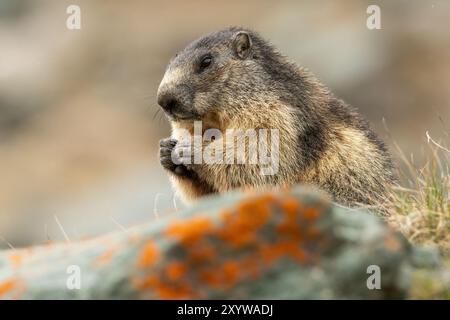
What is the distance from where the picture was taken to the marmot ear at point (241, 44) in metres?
11.0

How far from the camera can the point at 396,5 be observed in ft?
132

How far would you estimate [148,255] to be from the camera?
6.30 meters

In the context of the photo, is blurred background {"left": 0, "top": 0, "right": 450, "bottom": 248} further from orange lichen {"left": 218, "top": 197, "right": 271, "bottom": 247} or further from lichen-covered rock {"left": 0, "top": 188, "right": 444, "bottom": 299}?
orange lichen {"left": 218, "top": 197, "right": 271, "bottom": 247}

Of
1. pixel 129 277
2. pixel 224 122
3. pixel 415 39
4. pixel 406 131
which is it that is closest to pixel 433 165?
pixel 224 122

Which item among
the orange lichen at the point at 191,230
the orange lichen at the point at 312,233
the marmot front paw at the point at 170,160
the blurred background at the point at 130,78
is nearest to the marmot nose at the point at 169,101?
the marmot front paw at the point at 170,160

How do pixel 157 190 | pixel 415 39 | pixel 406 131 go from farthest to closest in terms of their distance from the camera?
pixel 415 39 < pixel 406 131 < pixel 157 190

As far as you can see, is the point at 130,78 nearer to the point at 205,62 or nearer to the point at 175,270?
the point at 205,62

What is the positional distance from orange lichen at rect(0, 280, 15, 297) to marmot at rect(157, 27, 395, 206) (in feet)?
11.4

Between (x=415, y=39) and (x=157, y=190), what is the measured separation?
1485 centimetres

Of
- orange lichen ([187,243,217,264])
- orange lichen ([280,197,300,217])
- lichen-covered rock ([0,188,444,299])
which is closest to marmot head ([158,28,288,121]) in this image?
lichen-covered rock ([0,188,444,299])

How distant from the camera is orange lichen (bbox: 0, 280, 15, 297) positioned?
6.82 m

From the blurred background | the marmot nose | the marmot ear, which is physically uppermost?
the blurred background

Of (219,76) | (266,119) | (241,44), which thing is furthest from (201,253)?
(241,44)

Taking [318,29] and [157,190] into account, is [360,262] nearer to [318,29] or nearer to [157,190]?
[157,190]
